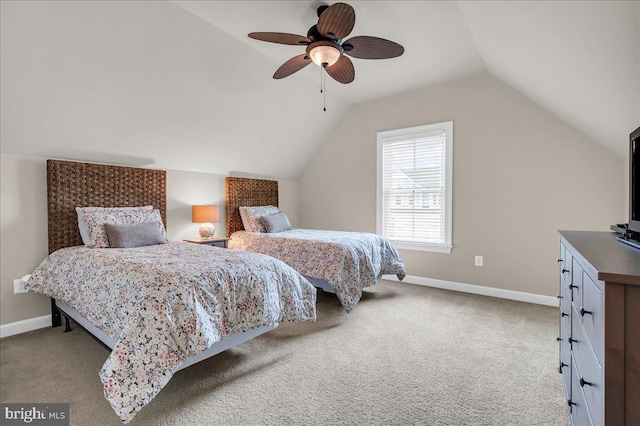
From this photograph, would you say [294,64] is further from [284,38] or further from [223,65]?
[223,65]

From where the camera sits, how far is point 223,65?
129 inches

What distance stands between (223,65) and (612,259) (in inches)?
134

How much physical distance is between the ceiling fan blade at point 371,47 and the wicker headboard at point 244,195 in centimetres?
282

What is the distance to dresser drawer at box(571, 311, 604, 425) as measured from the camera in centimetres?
95

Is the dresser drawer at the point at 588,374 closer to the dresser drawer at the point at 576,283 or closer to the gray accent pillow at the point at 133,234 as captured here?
the dresser drawer at the point at 576,283

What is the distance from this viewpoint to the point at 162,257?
2.45 metres

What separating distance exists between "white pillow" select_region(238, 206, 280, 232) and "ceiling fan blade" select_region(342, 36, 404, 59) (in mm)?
2666

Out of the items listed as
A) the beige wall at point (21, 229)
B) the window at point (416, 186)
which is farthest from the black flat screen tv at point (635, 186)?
the beige wall at point (21, 229)

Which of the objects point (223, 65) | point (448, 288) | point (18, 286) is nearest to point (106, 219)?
point (18, 286)

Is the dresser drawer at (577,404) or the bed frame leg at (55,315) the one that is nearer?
the dresser drawer at (577,404)

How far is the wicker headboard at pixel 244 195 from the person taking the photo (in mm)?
4699

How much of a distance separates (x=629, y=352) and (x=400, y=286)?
3536 mm

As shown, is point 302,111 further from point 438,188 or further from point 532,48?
point 532,48

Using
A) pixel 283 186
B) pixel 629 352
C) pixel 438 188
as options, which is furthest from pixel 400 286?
pixel 629 352
